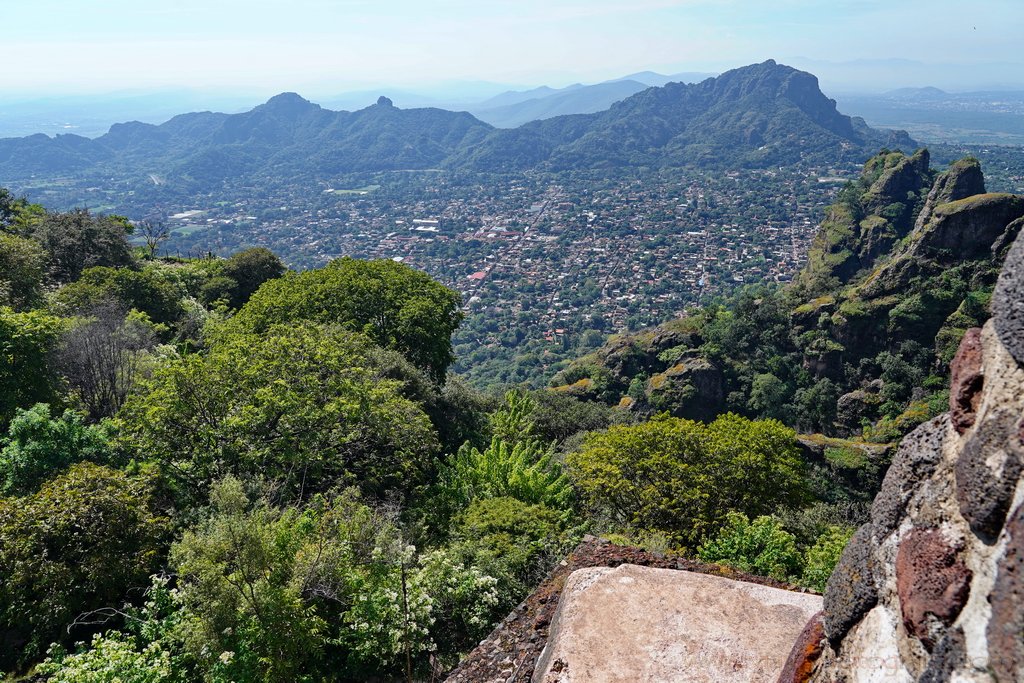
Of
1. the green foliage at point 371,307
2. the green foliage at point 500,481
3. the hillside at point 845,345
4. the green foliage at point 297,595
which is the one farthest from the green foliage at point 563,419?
the green foliage at point 297,595

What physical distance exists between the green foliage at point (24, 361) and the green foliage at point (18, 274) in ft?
13.2

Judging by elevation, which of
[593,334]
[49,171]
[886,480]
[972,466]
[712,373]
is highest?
[49,171]

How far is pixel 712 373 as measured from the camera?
33875 millimetres

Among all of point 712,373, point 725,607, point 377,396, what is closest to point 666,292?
point 712,373

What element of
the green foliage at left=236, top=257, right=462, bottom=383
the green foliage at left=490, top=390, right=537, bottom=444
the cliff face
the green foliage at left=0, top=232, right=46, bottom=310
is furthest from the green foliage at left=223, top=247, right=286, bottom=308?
the cliff face

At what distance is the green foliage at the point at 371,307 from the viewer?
1891 centimetres

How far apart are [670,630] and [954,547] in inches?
121

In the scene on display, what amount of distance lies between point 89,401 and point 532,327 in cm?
6174

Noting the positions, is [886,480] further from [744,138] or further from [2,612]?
[744,138]

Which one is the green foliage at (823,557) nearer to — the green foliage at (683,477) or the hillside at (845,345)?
the green foliage at (683,477)

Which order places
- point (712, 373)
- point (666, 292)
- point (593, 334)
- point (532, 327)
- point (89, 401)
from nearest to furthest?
point (89, 401) < point (712, 373) < point (593, 334) < point (532, 327) < point (666, 292)

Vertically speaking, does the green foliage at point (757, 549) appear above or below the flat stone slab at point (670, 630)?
below

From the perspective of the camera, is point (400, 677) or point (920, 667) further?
point (400, 677)

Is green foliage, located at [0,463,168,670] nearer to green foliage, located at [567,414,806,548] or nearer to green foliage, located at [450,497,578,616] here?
green foliage, located at [450,497,578,616]
